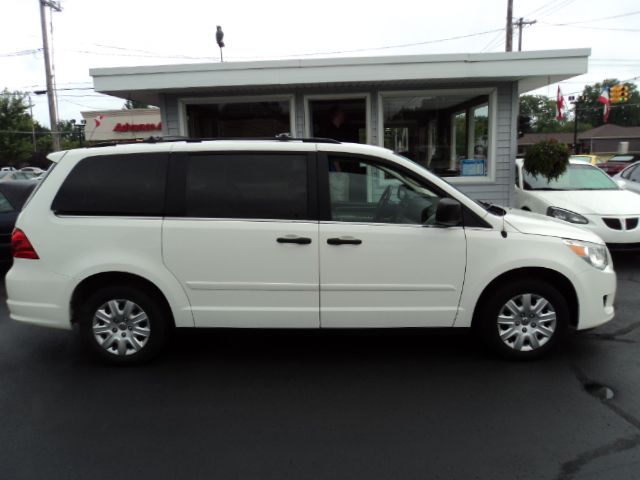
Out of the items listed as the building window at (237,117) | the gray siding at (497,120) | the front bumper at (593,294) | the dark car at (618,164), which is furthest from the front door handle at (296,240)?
the dark car at (618,164)

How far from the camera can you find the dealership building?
343 inches

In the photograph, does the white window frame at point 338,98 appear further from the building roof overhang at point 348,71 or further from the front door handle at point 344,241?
the front door handle at point 344,241

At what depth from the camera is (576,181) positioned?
8.79 metres

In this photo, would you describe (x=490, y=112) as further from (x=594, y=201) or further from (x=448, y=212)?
(x=448, y=212)

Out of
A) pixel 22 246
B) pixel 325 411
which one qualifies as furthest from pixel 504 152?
pixel 22 246

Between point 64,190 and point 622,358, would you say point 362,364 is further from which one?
point 64,190

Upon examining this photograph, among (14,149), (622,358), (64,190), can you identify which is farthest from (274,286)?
(14,149)

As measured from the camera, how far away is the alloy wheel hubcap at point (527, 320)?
13.3ft

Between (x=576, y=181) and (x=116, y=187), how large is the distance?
25.4ft

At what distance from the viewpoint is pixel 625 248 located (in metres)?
7.14

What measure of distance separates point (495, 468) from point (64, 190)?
372 centimetres

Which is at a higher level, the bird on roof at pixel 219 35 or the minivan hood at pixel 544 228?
the bird on roof at pixel 219 35

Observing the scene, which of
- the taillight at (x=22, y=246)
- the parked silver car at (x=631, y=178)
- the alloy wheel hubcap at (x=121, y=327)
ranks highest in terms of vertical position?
the parked silver car at (x=631, y=178)

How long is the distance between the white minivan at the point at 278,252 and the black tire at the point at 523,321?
0.01 meters
